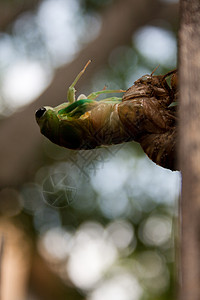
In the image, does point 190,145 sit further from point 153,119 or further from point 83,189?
point 83,189

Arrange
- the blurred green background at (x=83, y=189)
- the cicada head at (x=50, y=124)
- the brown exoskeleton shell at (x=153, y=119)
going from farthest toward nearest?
the blurred green background at (x=83, y=189)
the cicada head at (x=50, y=124)
the brown exoskeleton shell at (x=153, y=119)

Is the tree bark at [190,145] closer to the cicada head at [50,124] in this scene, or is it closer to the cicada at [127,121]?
the cicada at [127,121]

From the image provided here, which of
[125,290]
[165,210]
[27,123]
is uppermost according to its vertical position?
[27,123]

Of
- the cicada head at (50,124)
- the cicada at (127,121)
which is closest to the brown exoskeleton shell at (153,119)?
the cicada at (127,121)

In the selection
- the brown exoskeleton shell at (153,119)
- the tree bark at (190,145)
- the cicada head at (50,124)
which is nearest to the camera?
the tree bark at (190,145)

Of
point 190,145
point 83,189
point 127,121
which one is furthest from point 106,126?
point 83,189

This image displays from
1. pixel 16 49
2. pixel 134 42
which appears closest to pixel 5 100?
pixel 16 49

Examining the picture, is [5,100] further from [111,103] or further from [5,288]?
[111,103]
